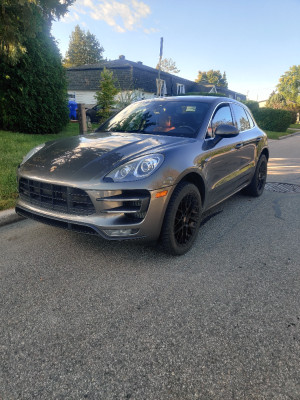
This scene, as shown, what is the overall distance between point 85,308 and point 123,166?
1.20m

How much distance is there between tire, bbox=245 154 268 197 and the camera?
5199mm

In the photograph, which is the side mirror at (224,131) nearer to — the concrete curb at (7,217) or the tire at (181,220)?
the tire at (181,220)

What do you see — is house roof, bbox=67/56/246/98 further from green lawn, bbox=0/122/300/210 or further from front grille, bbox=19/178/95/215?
front grille, bbox=19/178/95/215

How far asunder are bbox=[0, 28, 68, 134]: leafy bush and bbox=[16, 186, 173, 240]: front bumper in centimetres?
758

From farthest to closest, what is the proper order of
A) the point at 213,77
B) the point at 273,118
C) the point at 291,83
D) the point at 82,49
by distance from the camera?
the point at 213,77 → the point at 82,49 → the point at 291,83 → the point at 273,118

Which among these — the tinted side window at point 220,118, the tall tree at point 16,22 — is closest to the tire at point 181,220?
the tinted side window at point 220,118

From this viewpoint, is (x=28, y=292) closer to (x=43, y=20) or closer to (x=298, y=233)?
(x=298, y=233)

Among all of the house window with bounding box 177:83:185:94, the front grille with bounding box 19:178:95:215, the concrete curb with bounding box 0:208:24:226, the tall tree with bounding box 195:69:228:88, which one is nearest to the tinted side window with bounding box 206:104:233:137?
the front grille with bounding box 19:178:95:215

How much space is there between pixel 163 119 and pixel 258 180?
95.5 inches

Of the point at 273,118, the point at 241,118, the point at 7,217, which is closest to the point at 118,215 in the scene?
the point at 7,217

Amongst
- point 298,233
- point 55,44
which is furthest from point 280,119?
point 298,233

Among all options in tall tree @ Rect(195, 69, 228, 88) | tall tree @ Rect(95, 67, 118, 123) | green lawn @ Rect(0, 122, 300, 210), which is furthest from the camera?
tall tree @ Rect(195, 69, 228, 88)

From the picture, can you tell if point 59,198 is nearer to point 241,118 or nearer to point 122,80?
point 241,118

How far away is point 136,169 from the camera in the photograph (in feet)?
8.73
